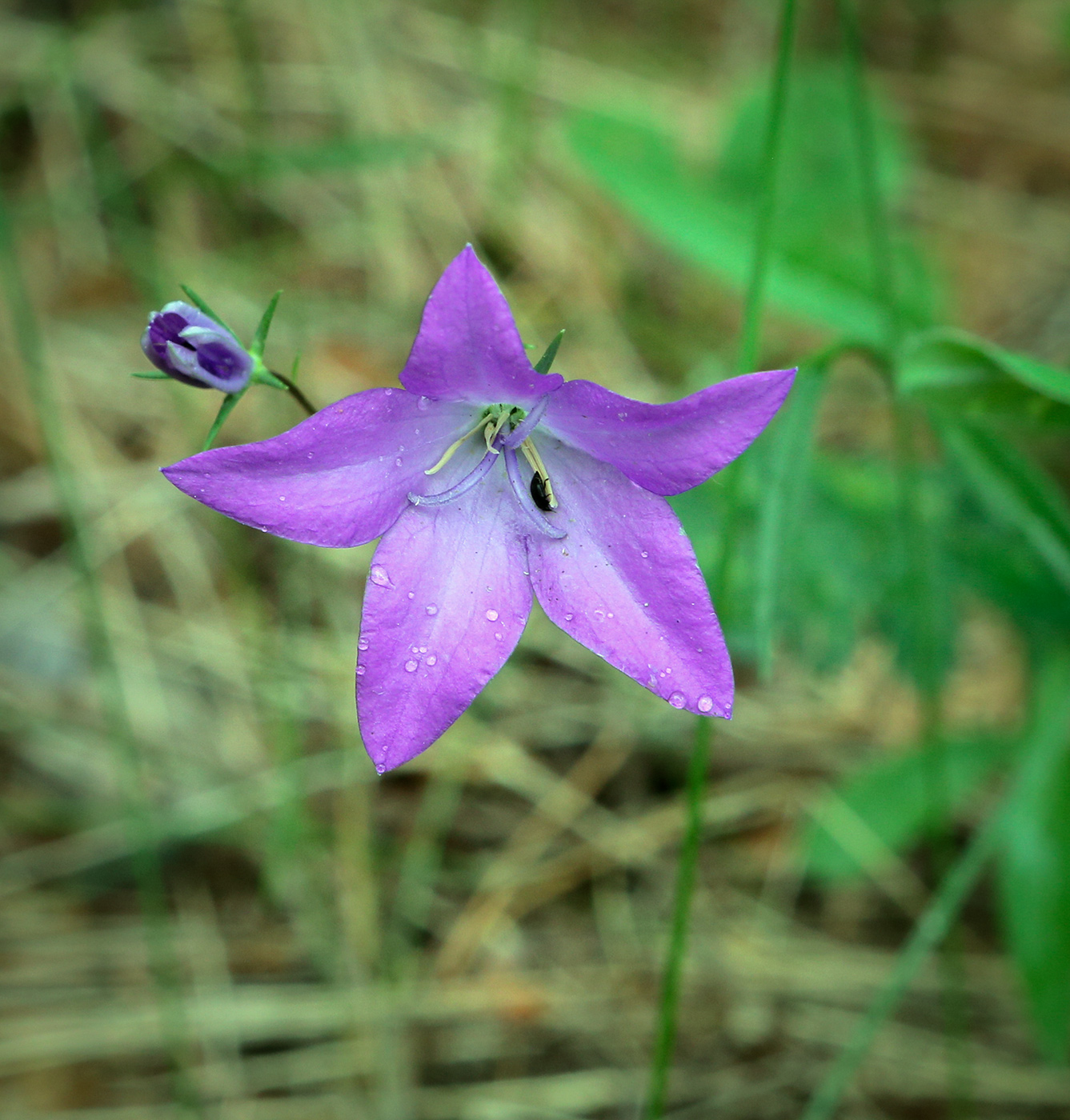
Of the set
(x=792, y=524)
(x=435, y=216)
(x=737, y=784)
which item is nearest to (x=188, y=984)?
(x=737, y=784)

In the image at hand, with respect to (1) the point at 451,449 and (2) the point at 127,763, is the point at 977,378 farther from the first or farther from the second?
(2) the point at 127,763

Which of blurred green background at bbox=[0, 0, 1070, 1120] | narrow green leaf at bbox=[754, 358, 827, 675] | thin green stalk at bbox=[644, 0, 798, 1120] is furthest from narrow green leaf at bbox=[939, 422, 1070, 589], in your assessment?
thin green stalk at bbox=[644, 0, 798, 1120]

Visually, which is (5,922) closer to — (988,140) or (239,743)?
(239,743)

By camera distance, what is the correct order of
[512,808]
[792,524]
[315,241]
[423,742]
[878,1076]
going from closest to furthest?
[423,742] < [792,524] < [878,1076] < [512,808] < [315,241]

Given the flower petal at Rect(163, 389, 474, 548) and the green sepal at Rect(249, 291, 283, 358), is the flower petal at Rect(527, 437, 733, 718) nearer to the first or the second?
the flower petal at Rect(163, 389, 474, 548)

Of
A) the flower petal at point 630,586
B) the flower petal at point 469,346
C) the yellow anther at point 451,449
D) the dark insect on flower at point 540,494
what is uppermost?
the yellow anther at point 451,449

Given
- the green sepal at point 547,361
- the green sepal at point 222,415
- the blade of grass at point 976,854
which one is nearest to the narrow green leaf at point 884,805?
the blade of grass at point 976,854

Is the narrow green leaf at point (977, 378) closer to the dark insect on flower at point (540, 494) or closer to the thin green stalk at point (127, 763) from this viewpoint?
the dark insect on flower at point (540, 494)

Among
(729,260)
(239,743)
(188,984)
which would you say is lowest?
(188,984)
